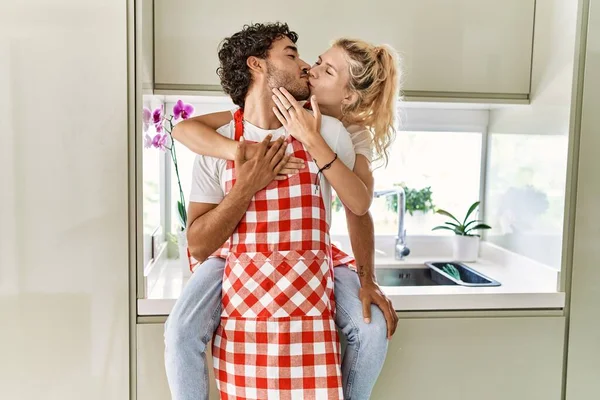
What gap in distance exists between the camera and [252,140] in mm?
1412

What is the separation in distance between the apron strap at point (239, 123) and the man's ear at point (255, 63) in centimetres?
12

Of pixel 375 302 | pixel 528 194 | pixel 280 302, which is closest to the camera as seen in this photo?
pixel 280 302

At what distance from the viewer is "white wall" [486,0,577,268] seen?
1708 mm

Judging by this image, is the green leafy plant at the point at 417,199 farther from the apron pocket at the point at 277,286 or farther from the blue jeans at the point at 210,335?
the apron pocket at the point at 277,286

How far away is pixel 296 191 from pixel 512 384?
2.95 ft

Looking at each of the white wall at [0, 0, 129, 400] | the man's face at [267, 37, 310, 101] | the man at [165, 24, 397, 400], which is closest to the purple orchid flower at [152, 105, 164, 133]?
the white wall at [0, 0, 129, 400]

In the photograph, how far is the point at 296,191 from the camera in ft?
4.46

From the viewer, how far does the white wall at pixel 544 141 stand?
67.2 inches

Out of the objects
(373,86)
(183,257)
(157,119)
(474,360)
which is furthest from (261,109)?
(474,360)

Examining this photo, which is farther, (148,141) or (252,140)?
(148,141)

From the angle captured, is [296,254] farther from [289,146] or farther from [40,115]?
[40,115]

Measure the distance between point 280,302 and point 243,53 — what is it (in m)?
0.60

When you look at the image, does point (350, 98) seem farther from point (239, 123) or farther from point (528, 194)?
point (528, 194)

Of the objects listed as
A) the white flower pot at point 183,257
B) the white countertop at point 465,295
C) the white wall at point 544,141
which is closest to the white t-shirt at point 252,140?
the white countertop at point 465,295
